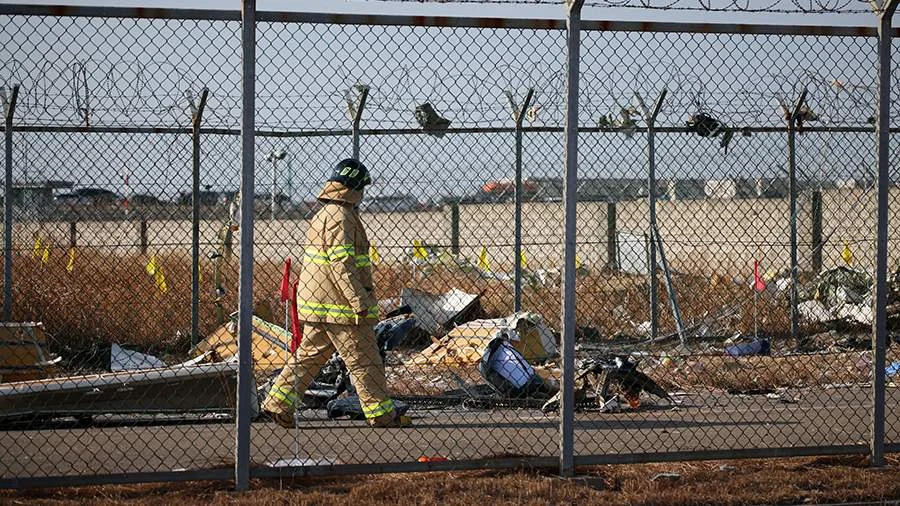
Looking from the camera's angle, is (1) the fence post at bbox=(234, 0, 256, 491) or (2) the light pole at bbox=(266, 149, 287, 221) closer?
(1) the fence post at bbox=(234, 0, 256, 491)

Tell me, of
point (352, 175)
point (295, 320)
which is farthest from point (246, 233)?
point (295, 320)

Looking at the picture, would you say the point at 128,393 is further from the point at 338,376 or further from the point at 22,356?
the point at 338,376

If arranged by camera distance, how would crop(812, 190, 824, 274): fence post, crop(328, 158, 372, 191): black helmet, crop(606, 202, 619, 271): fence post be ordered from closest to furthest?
crop(328, 158, 372, 191): black helmet → crop(812, 190, 824, 274): fence post → crop(606, 202, 619, 271): fence post

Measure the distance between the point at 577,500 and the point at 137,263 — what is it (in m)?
8.49

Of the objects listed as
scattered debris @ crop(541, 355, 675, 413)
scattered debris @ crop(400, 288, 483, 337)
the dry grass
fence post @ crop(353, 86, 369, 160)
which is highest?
fence post @ crop(353, 86, 369, 160)

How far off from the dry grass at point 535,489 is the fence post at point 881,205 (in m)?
0.38

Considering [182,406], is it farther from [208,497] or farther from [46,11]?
[46,11]

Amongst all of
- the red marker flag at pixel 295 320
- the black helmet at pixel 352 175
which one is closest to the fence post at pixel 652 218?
the black helmet at pixel 352 175

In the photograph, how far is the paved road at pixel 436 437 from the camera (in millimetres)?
6227

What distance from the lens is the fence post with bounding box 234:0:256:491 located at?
519cm

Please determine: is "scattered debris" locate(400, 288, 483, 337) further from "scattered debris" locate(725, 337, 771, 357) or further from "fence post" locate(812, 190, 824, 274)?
"fence post" locate(812, 190, 824, 274)

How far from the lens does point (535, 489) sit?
5.47 meters

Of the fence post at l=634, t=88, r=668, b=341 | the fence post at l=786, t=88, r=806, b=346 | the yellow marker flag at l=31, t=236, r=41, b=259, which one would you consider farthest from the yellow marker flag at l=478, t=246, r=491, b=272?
the yellow marker flag at l=31, t=236, r=41, b=259

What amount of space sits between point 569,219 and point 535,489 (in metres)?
1.32
